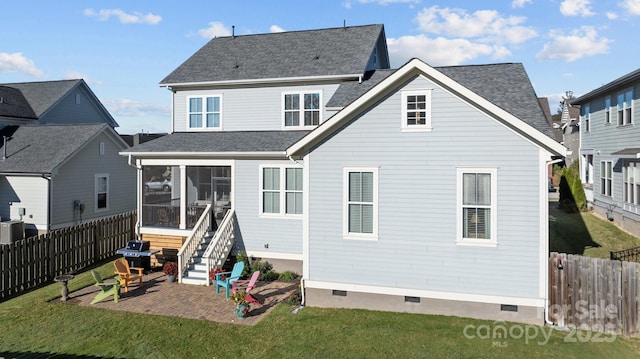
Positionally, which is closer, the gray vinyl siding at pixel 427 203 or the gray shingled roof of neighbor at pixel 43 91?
the gray vinyl siding at pixel 427 203

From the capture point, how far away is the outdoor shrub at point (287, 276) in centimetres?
1530

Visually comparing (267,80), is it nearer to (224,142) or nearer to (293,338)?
(224,142)

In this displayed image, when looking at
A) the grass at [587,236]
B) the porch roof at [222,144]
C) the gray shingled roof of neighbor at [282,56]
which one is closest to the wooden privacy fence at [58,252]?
the porch roof at [222,144]

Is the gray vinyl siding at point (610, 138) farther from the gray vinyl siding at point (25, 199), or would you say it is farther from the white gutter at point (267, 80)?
the gray vinyl siding at point (25, 199)

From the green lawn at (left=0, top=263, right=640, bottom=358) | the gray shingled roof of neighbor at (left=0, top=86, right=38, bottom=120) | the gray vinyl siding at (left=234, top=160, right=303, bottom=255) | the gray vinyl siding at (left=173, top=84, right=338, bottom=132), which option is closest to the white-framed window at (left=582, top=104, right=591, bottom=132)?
the gray vinyl siding at (left=173, top=84, right=338, bottom=132)

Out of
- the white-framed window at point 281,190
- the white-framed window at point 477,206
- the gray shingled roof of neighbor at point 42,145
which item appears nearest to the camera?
the white-framed window at point 477,206

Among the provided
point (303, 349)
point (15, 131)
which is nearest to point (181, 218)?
point (303, 349)

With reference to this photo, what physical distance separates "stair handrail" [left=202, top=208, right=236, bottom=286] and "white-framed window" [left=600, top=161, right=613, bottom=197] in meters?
21.3

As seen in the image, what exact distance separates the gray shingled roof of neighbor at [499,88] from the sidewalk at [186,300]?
24.0ft

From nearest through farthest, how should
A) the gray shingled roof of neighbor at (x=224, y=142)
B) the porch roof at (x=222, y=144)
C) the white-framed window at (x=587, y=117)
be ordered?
the porch roof at (x=222, y=144) → the gray shingled roof of neighbor at (x=224, y=142) → the white-framed window at (x=587, y=117)

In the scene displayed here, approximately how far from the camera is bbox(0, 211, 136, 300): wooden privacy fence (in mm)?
13883

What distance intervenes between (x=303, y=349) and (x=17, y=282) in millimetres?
10990

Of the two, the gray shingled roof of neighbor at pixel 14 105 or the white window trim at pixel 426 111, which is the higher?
the gray shingled roof of neighbor at pixel 14 105

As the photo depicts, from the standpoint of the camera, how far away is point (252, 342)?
1011 cm
